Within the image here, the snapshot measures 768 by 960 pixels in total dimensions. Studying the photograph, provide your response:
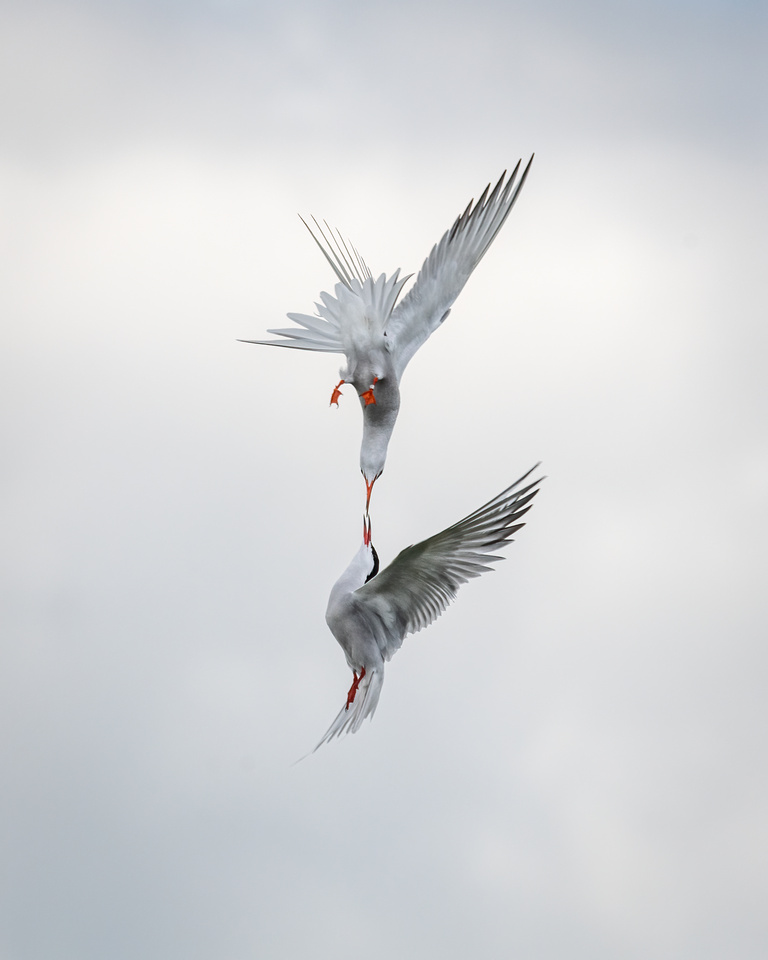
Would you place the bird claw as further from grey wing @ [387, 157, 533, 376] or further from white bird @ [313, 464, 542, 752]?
grey wing @ [387, 157, 533, 376]

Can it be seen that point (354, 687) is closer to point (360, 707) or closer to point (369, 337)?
point (360, 707)

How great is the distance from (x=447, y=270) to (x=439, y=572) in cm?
184

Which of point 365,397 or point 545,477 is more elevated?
point 365,397

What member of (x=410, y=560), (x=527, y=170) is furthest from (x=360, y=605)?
(x=527, y=170)

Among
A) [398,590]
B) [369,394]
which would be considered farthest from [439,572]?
[369,394]

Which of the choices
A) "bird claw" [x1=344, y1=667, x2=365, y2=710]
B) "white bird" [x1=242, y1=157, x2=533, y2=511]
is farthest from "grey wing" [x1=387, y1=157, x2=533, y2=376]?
"bird claw" [x1=344, y1=667, x2=365, y2=710]

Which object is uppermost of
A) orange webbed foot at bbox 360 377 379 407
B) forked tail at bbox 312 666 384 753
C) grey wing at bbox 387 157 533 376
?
grey wing at bbox 387 157 533 376

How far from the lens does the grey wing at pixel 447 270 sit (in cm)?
902

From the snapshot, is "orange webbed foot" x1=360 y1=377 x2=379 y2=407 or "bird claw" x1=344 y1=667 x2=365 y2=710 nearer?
"orange webbed foot" x1=360 y1=377 x2=379 y2=407

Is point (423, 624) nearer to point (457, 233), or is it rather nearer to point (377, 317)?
point (377, 317)

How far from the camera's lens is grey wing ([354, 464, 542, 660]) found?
8.80 m

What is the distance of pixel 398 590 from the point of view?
888 centimetres

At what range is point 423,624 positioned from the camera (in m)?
9.00

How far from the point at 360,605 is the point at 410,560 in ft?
1.29
